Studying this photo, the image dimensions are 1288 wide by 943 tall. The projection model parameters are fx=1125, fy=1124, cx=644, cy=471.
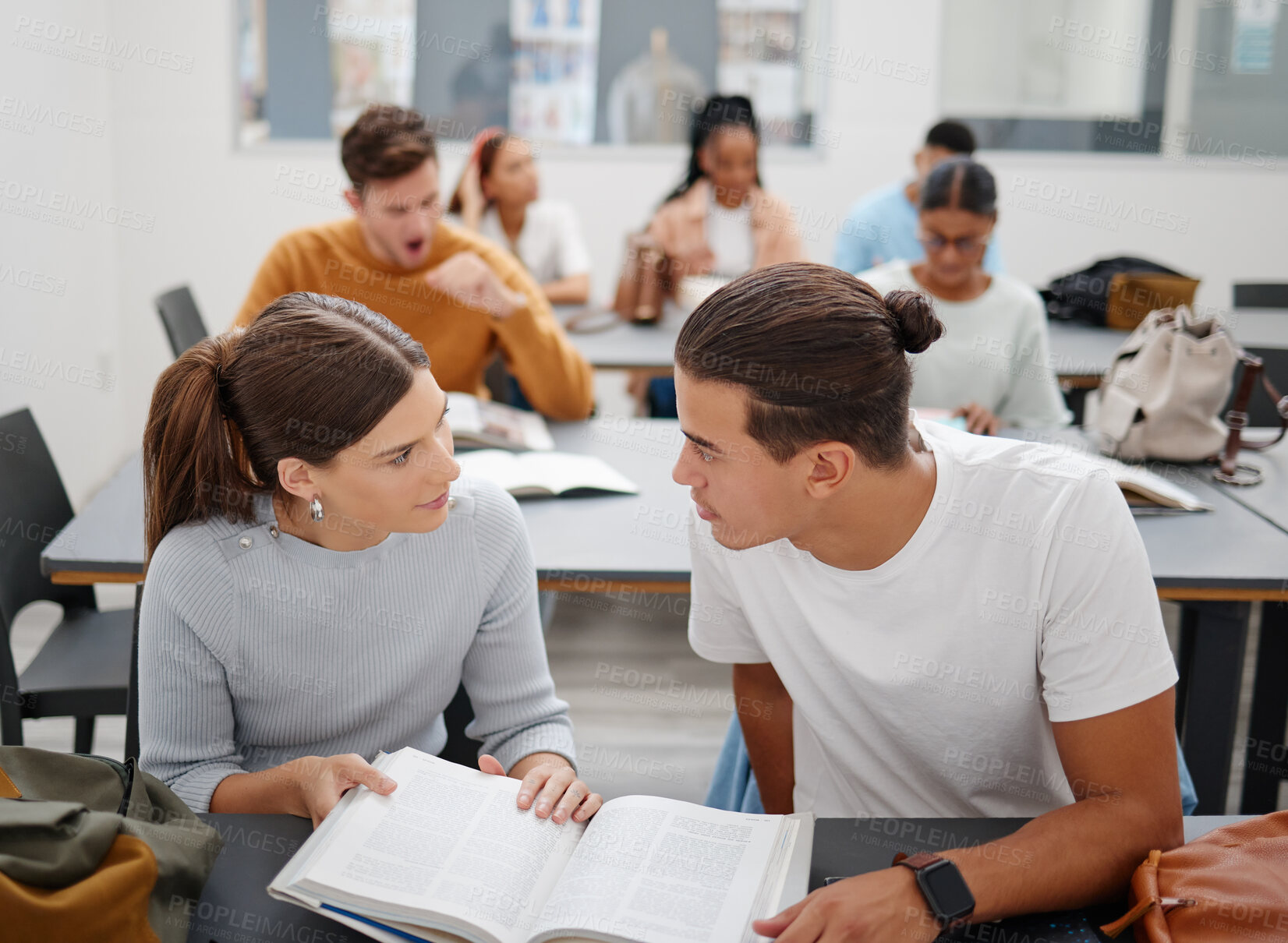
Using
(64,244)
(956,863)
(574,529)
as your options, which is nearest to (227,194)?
(64,244)

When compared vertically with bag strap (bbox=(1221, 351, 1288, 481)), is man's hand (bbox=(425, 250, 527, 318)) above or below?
above

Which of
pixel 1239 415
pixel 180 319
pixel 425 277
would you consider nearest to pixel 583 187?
pixel 180 319

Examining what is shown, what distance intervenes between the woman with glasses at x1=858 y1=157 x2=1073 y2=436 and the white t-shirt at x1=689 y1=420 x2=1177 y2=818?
1.37 meters

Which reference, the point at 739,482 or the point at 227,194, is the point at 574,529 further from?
the point at 227,194

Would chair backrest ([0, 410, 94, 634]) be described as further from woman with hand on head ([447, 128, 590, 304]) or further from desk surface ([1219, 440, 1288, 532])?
desk surface ([1219, 440, 1288, 532])

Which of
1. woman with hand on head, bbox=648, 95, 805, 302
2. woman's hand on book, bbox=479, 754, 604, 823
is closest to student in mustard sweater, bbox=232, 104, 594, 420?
woman with hand on head, bbox=648, 95, 805, 302

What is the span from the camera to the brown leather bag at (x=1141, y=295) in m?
3.60

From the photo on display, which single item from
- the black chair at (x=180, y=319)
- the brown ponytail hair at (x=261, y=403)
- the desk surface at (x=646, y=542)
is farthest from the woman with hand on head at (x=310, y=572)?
the black chair at (x=180, y=319)

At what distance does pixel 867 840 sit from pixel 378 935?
45 centimetres

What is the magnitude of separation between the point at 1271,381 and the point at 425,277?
213cm

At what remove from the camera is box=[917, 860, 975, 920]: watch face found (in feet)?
3.06

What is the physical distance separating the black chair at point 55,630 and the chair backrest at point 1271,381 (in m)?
2.56

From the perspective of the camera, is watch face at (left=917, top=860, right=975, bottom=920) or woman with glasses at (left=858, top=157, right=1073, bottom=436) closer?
watch face at (left=917, top=860, right=975, bottom=920)

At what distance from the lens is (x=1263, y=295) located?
4.20 metres
